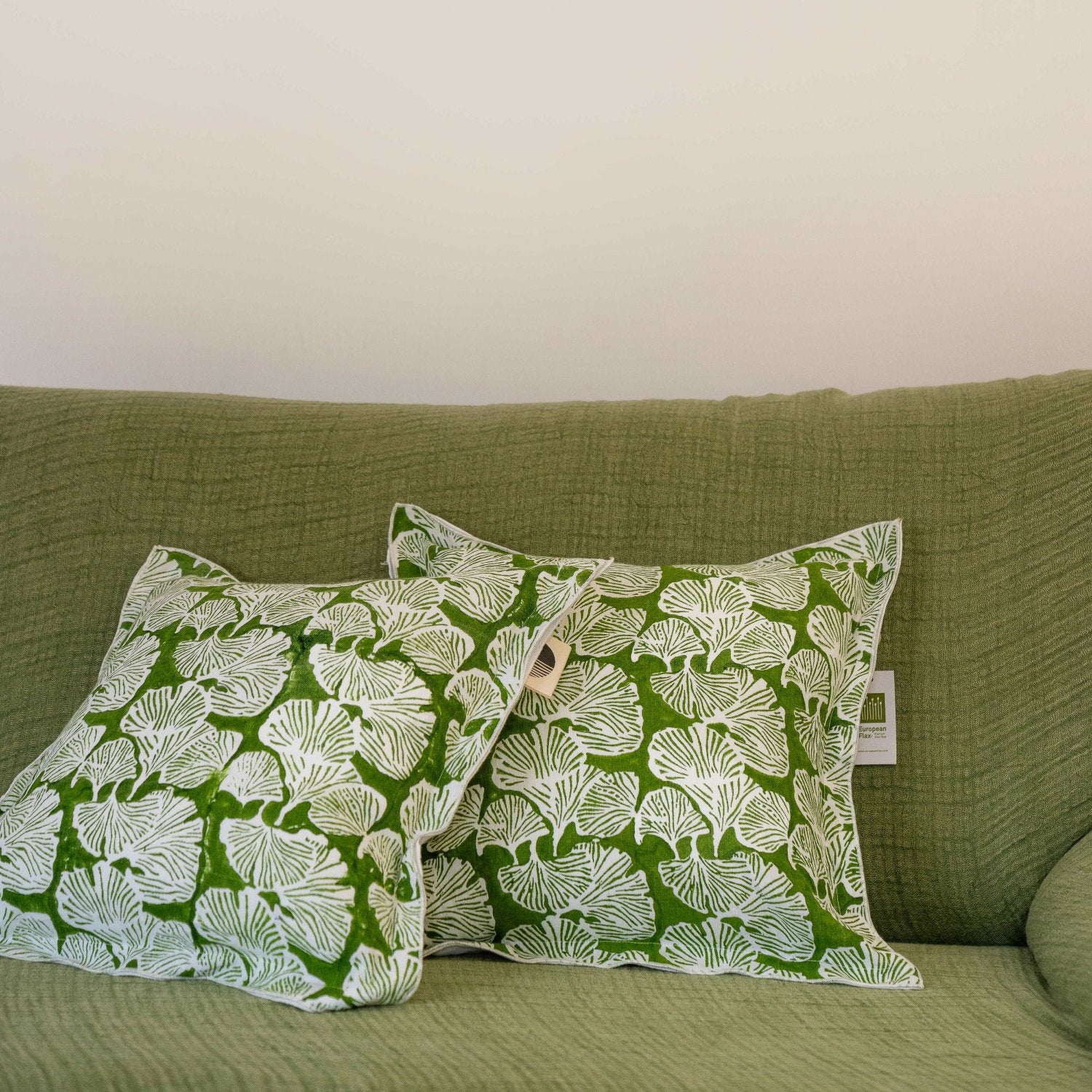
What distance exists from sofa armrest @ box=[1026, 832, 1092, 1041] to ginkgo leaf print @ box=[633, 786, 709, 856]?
308 millimetres

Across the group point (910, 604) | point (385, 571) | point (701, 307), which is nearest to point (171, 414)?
point (385, 571)

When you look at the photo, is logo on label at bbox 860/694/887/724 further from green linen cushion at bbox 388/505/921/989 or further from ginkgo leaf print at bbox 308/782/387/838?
ginkgo leaf print at bbox 308/782/387/838

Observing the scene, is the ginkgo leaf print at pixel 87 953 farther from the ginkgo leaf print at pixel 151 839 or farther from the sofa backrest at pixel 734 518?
the sofa backrest at pixel 734 518

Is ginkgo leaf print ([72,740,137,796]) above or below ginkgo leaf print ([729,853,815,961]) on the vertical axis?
above

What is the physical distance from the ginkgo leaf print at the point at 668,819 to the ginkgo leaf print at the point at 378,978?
0.78 feet

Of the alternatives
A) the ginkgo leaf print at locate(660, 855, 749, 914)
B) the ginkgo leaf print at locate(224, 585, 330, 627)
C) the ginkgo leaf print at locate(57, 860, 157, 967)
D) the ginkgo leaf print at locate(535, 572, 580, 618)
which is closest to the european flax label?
the ginkgo leaf print at locate(660, 855, 749, 914)

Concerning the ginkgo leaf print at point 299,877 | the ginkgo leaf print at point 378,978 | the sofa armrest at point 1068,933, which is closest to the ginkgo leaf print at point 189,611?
the ginkgo leaf print at point 299,877

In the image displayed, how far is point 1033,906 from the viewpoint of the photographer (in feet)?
3.48

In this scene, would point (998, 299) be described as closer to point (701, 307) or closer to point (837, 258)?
point (837, 258)

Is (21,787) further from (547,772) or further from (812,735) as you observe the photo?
(812,735)

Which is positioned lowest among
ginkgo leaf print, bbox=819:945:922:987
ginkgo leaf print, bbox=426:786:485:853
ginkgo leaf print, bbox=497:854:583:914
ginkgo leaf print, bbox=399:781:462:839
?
ginkgo leaf print, bbox=819:945:922:987

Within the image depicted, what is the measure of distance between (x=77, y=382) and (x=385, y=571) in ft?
2.57

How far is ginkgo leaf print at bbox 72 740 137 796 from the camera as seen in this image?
3.23 feet

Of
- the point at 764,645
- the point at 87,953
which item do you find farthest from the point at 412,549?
the point at 87,953
